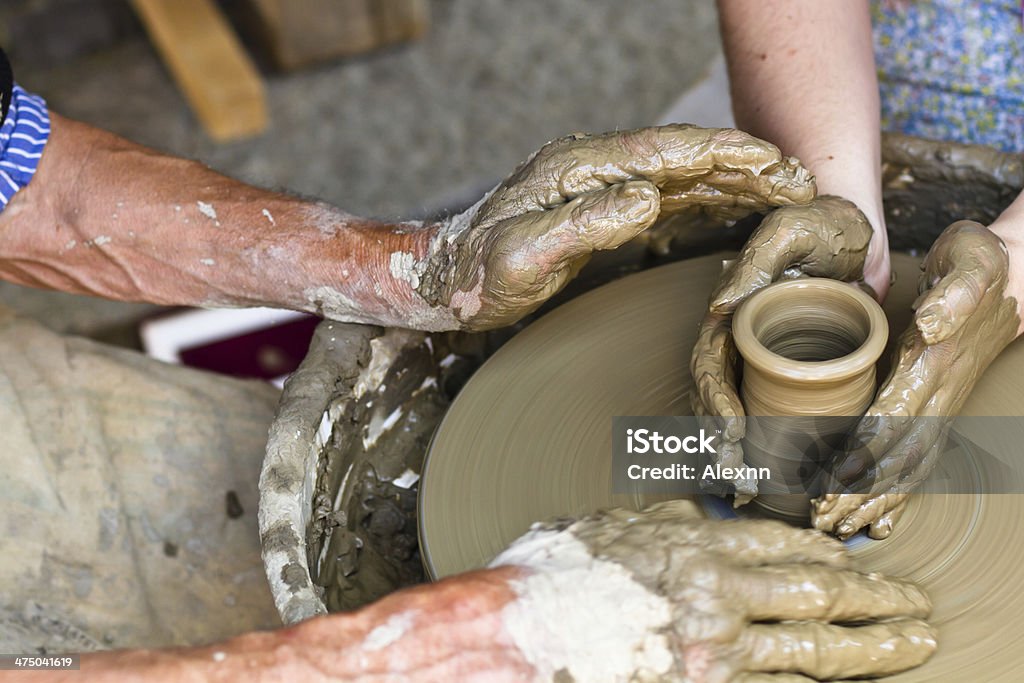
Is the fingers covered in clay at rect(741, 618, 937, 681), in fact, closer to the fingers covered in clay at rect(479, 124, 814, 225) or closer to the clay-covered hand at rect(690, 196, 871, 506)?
the clay-covered hand at rect(690, 196, 871, 506)

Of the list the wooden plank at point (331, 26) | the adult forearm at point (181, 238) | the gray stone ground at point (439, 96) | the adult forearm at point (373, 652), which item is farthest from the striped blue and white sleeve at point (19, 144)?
the wooden plank at point (331, 26)

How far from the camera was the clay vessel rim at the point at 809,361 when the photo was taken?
4.30ft

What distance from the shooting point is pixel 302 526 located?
56.6 inches

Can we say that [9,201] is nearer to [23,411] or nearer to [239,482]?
[23,411]

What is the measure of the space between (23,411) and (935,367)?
1426mm

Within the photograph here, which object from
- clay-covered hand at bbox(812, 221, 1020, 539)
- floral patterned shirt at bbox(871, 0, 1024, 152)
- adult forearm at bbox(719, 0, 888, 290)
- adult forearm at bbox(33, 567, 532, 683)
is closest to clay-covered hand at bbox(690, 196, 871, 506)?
clay-covered hand at bbox(812, 221, 1020, 539)

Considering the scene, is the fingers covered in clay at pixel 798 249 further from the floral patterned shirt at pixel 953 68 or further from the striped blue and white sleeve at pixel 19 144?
the striped blue and white sleeve at pixel 19 144

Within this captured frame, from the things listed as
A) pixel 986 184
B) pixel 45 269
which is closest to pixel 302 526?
pixel 45 269

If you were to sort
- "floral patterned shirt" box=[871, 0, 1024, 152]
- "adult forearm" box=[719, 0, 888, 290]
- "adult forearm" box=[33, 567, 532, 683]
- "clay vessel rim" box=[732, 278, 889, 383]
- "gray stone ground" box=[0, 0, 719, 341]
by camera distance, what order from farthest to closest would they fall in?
"gray stone ground" box=[0, 0, 719, 341] < "floral patterned shirt" box=[871, 0, 1024, 152] < "adult forearm" box=[719, 0, 888, 290] < "clay vessel rim" box=[732, 278, 889, 383] < "adult forearm" box=[33, 567, 532, 683]

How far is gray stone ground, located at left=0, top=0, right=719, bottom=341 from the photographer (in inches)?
159

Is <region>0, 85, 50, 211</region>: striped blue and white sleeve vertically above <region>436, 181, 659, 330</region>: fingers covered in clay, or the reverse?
<region>0, 85, 50, 211</region>: striped blue and white sleeve

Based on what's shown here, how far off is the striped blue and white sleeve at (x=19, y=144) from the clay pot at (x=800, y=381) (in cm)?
117

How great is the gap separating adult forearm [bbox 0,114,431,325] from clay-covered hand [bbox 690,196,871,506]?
1.51 ft

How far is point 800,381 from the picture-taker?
1.32 meters
